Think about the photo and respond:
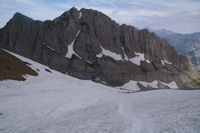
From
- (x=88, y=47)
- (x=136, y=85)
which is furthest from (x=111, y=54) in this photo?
(x=136, y=85)

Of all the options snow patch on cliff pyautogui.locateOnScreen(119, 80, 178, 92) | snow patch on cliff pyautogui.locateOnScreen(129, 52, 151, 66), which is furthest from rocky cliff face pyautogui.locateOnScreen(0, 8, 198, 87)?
snow patch on cliff pyautogui.locateOnScreen(119, 80, 178, 92)

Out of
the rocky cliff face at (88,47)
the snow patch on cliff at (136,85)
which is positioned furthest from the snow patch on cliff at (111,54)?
the snow patch on cliff at (136,85)

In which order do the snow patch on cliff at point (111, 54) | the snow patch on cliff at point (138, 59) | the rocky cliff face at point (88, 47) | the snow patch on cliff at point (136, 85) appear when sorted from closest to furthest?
1. the snow patch on cliff at point (136, 85)
2. the rocky cliff face at point (88, 47)
3. the snow patch on cliff at point (111, 54)
4. the snow patch on cliff at point (138, 59)

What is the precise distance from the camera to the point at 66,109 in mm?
17172

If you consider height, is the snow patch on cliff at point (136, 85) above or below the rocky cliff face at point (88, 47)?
below

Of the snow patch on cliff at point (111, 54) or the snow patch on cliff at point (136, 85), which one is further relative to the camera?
the snow patch on cliff at point (111, 54)

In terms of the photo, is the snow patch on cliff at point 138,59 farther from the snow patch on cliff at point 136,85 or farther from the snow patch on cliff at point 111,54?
the snow patch on cliff at point 136,85

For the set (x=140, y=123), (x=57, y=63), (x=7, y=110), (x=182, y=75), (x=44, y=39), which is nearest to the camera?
(x=140, y=123)

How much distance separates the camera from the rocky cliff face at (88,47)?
13550cm

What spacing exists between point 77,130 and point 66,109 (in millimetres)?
7594

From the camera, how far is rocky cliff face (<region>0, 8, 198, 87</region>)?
13550cm

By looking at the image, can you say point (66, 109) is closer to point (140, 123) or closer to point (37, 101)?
point (37, 101)

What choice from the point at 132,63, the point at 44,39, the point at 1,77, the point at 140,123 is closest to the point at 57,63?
the point at 44,39

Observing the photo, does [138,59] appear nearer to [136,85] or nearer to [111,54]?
[111,54]
